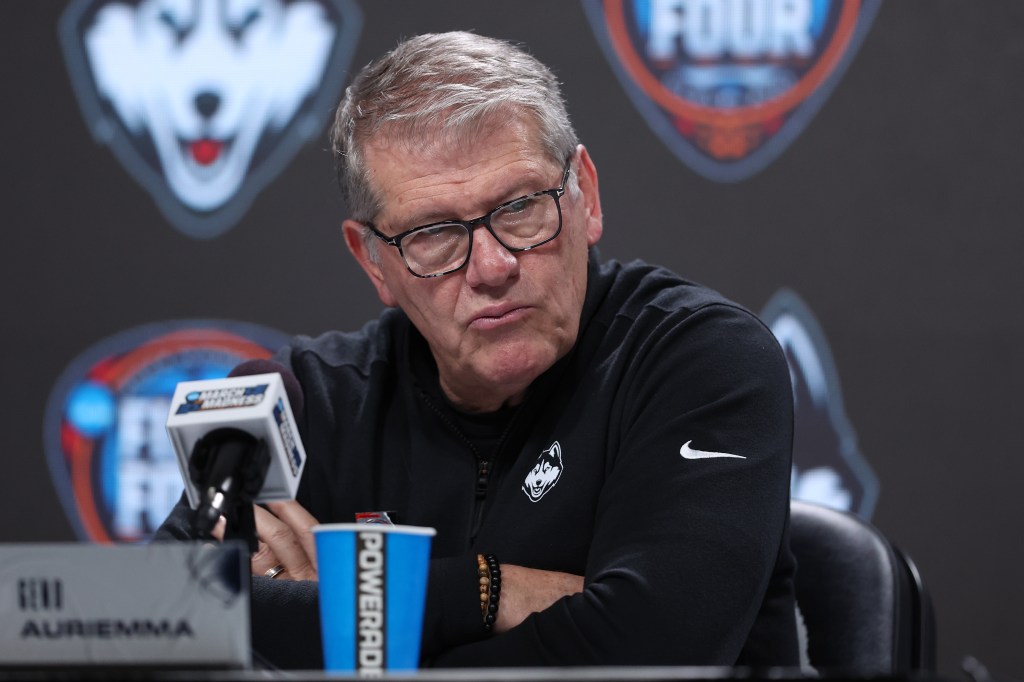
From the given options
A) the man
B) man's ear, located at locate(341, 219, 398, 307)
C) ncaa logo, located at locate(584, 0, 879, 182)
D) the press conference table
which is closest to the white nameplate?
the press conference table

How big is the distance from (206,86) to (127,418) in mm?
899

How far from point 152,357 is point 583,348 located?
149cm

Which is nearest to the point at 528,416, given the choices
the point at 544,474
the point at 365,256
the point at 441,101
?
the point at 544,474

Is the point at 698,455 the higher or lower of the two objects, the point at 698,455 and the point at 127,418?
the higher

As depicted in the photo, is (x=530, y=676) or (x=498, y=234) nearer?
(x=530, y=676)

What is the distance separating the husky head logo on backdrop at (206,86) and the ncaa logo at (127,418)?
313 mm

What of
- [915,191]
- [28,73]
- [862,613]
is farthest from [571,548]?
[28,73]

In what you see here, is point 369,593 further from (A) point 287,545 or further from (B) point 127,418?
(B) point 127,418

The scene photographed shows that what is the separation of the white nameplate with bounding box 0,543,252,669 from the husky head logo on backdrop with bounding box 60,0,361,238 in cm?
211

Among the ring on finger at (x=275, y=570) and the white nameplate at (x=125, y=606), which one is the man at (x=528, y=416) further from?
the white nameplate at (x=125, y=606)

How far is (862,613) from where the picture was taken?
1.78 m

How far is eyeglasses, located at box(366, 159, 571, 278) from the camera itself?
1736mm

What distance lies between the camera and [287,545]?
70.2 inches

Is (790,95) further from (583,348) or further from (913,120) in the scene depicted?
(583,348)
